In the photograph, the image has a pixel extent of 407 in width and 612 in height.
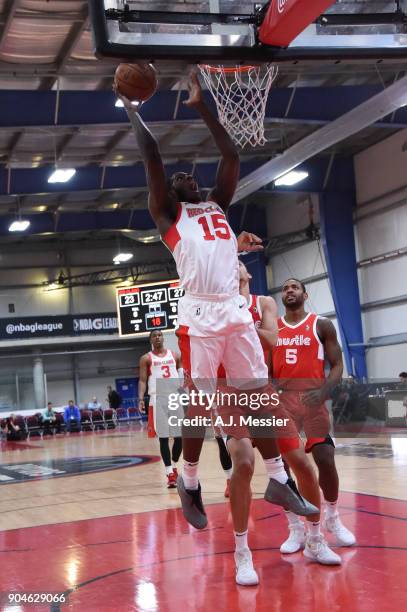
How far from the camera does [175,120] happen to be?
15.9m

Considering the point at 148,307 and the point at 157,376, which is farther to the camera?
the point at 148,307

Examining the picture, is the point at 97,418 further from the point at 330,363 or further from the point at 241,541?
the point at 241,541

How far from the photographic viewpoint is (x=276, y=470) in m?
4.57

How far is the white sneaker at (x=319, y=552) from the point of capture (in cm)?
466

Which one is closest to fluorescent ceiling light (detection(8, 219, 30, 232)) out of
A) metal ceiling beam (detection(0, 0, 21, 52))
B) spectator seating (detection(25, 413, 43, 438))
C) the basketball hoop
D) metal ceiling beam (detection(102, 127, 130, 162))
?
metal ceiling beam (detection(102, 127, 130, 162))

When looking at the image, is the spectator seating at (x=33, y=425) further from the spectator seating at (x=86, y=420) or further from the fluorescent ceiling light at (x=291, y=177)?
the fluorescent ceiling light at (x=291, y=177)

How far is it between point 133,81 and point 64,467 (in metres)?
10.0

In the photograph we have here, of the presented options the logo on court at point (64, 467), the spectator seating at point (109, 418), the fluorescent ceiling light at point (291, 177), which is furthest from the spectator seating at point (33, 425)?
the logo on court at point (64, 467)

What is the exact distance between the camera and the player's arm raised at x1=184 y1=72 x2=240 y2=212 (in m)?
4.58

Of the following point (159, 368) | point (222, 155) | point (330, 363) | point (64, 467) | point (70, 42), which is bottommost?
point (64, 467)

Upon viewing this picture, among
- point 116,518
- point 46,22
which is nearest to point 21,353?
point 46,22

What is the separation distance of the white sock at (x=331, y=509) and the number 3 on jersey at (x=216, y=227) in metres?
2.11

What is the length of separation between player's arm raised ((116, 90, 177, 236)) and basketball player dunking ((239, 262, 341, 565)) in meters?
0.79

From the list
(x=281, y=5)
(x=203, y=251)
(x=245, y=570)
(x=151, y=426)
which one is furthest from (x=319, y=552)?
(x=151, y=426)
